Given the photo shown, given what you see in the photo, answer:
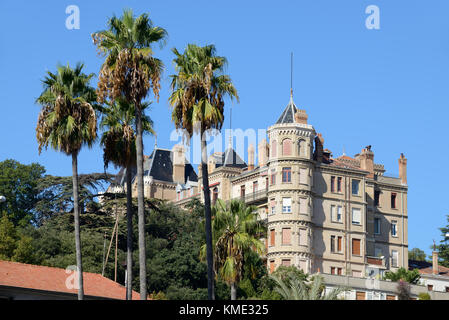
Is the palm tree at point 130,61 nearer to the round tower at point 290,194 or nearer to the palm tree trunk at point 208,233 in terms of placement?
the palm tree trunk at point 208,233

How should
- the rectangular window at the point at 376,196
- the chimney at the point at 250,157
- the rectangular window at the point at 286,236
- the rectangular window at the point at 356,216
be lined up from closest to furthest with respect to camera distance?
the rectangular window at the point at 286,236 → the rectangular window at the point at 356,216 → the rectangular window at the point at 376,196 → the chimney at the point at 250,157

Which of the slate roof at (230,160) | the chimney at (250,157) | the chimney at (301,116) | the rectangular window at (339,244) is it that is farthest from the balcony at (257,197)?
the slate roof at (230,160)

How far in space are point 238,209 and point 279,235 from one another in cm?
4627

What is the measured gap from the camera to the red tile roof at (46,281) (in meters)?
41.8

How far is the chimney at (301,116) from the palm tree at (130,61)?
6092 centimetres

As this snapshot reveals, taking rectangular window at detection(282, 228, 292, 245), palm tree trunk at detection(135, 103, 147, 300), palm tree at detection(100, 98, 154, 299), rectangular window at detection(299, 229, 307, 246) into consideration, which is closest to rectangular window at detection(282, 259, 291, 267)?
rectangular window at detection(282, 228, 292, 245)

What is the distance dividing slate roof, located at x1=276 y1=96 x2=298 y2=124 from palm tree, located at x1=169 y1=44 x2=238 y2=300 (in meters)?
60.2

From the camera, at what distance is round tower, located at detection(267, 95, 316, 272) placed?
94.1m

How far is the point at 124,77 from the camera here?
37250 millimetres

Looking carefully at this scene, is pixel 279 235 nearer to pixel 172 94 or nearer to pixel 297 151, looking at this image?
pixel 297 151

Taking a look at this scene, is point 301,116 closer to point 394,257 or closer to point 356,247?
point 356,247

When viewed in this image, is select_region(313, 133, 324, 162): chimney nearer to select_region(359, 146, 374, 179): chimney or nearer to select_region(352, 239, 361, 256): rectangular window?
select_region(359, 146, 374, 179): chimney
